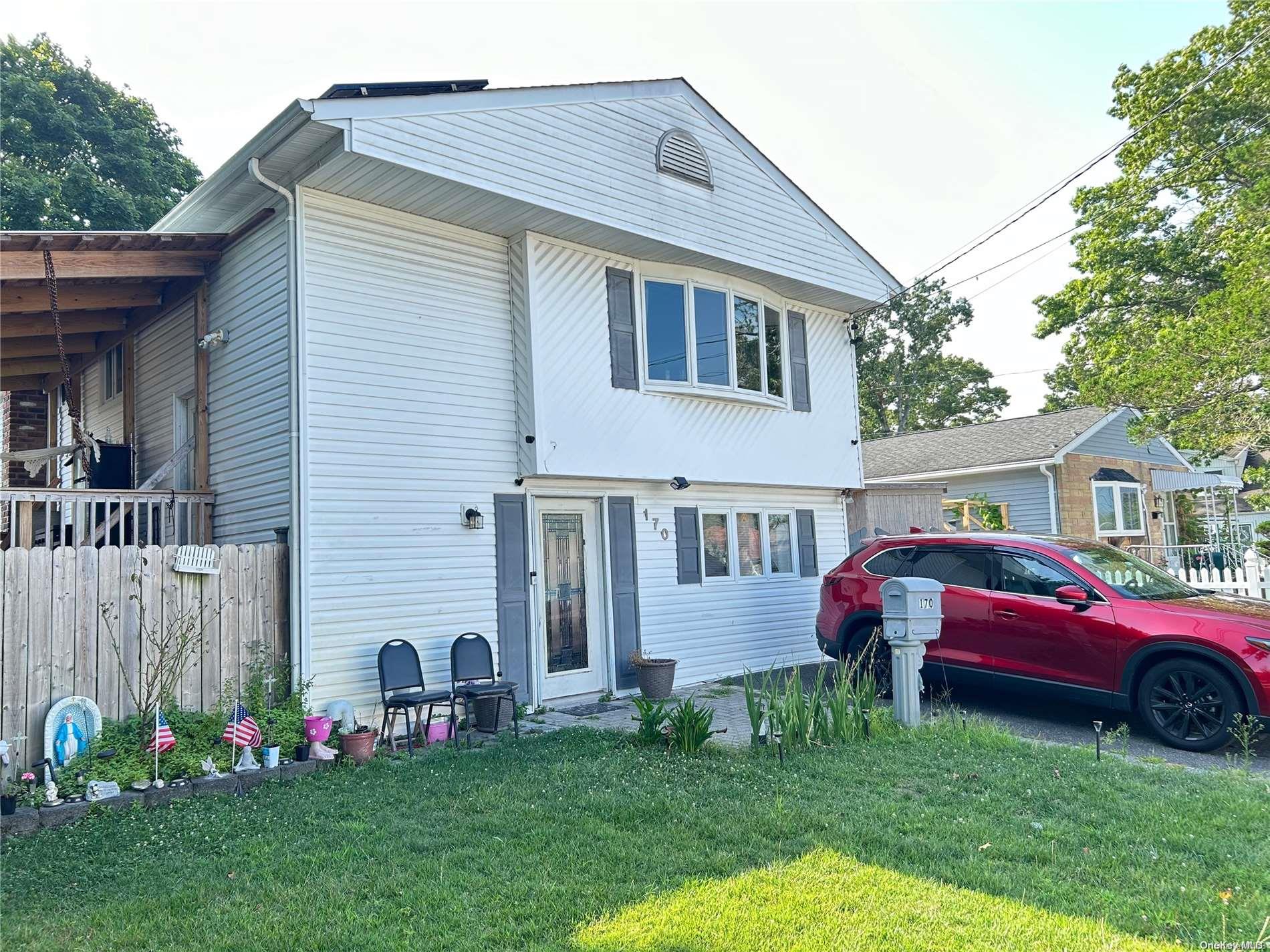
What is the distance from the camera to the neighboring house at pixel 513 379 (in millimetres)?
7488

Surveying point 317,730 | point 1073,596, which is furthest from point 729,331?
point 317,730

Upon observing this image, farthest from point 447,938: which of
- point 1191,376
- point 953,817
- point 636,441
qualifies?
point 1191,376

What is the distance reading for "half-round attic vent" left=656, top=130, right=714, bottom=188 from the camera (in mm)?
9945

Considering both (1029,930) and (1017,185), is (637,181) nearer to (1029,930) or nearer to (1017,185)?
(1017,185)

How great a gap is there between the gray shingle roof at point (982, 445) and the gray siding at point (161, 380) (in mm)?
16271

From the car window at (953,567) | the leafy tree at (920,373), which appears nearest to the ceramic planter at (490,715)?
the car window at (953,567)

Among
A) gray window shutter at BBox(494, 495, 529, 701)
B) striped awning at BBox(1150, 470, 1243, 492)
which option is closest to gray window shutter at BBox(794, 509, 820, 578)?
gray window shutter at BBox(494, 495, 529, 701)

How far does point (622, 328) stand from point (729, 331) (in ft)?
5.75

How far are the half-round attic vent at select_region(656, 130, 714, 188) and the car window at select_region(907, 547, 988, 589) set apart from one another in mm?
5196

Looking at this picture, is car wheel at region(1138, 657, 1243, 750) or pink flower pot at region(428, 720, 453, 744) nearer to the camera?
car wheel at region(1138, 657, 1243, 750)

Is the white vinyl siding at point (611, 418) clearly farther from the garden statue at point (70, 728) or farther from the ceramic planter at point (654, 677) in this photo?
the garden statue at point (70, 728)

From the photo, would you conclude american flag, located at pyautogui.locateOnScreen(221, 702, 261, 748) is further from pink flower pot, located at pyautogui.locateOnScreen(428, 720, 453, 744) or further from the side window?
the side window

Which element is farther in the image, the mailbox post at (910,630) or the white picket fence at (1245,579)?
the white picket fence at (1245,579)

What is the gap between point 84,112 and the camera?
22906mm
